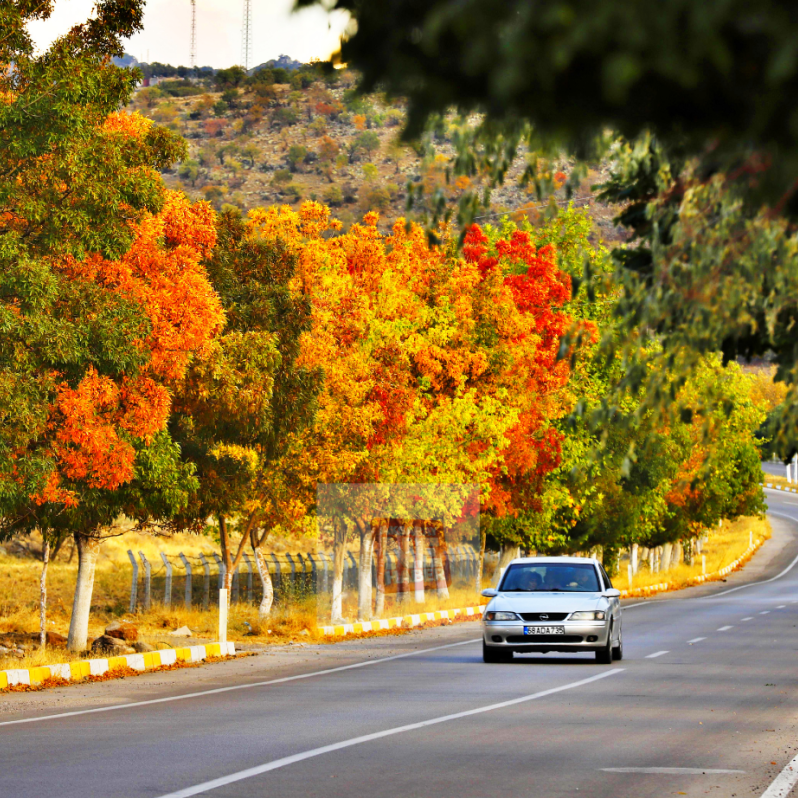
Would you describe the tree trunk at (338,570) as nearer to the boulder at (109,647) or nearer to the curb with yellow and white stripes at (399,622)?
the curb with yellow and white stripes at (399,622)

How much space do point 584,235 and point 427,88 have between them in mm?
45754

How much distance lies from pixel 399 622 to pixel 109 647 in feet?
41.2

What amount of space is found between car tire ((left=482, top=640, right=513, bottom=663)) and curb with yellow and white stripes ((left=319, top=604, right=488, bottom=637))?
9186 millimetres

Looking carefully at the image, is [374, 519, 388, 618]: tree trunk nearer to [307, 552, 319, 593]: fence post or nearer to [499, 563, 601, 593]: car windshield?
[307, 552, 319, 593]: fence post

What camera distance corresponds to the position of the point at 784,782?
10.3m

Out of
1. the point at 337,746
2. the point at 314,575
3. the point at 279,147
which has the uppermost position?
the point at 279,147

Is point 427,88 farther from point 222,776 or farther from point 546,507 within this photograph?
point 546,507

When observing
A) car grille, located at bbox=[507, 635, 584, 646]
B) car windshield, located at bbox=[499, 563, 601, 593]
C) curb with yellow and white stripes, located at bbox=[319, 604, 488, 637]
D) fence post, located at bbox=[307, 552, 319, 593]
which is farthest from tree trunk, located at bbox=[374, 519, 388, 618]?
car grille, located at bbox=[507, 635, 584, 646]

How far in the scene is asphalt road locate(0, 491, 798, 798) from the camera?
32.9ft

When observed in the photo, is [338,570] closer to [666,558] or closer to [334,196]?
[666,558]

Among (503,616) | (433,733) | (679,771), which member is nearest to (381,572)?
(503,616)

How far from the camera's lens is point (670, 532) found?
74875 millimetres

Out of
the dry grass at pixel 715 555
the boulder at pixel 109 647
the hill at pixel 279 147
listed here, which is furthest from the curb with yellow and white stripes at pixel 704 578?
the hill at pixel 279 147

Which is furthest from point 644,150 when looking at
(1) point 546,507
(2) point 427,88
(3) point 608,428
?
(1) point 546,507
